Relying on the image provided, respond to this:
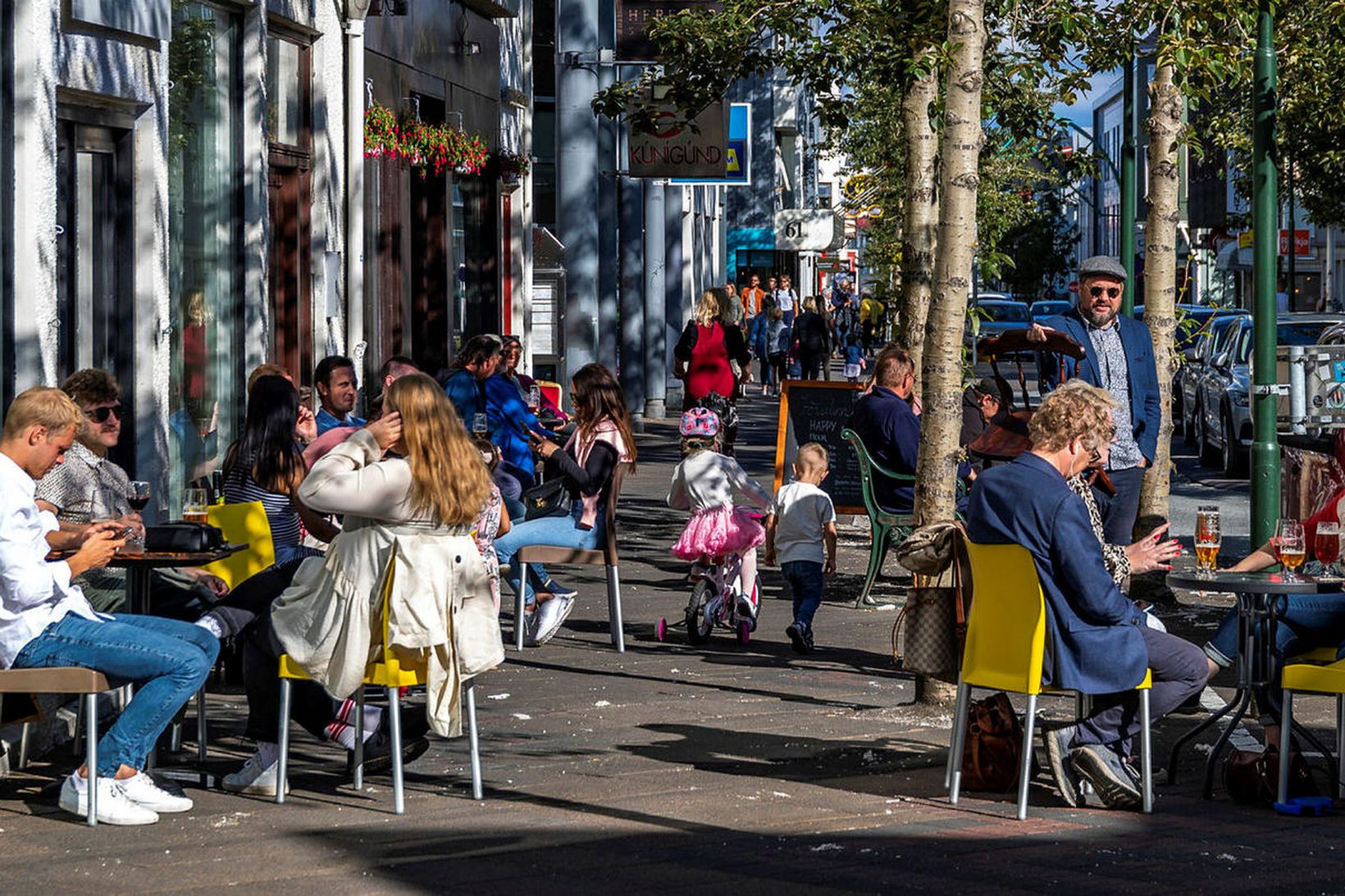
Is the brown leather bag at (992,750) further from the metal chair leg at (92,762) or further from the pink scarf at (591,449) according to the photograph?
the pink scarf at (591,449)

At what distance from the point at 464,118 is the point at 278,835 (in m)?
15.3

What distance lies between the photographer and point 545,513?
12.0m

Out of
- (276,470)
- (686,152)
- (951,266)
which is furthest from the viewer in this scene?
(686,152)

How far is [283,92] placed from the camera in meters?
15.5

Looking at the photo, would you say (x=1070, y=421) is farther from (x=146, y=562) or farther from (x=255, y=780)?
(x=146, y=562)

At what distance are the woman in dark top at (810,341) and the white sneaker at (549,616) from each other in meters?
24.9

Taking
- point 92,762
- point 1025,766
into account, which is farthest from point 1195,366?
point 92,762

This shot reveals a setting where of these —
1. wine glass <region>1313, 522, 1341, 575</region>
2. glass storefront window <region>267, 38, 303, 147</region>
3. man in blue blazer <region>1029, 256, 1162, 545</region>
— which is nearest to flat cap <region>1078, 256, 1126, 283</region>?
man in blue blazer <region>1029, 256, 1162, 545</region>

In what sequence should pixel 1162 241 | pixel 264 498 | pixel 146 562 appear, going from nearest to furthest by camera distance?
pixel 146 562, pixel 264 498, pixel 1162 241

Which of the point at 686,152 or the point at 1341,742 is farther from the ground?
the point at 686,152

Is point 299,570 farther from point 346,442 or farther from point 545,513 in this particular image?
point 545,513

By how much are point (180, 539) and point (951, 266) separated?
3.63 metres

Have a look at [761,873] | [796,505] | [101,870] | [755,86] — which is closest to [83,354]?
[796,505]

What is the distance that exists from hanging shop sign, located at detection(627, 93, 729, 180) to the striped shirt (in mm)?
15324
